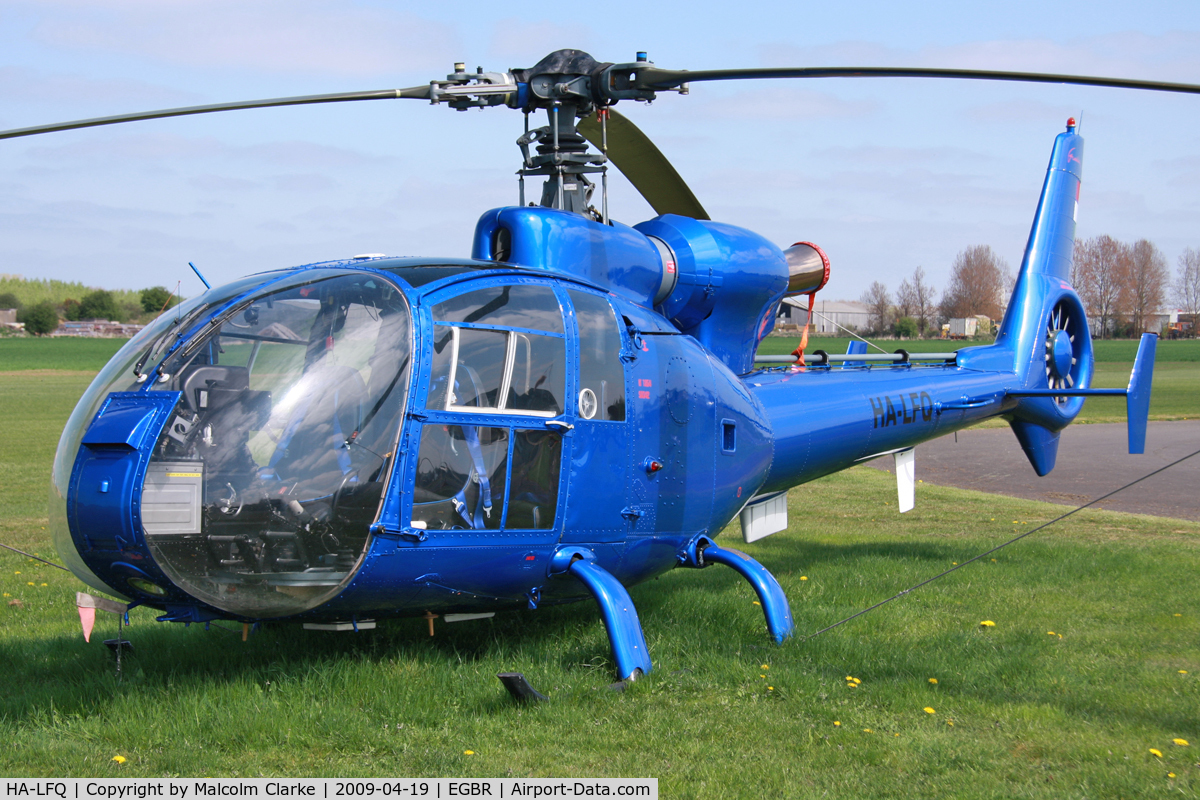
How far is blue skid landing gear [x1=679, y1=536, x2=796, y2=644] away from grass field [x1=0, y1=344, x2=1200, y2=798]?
0.16m

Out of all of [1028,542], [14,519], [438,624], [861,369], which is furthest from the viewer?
[14,519]

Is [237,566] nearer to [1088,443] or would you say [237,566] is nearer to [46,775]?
Answer: [46,775]

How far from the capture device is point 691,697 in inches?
225

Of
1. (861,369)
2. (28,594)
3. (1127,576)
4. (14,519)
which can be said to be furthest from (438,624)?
(14,519)

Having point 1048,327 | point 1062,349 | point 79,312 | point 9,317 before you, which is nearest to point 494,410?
point 1048,327

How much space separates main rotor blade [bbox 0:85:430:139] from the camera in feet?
16.5

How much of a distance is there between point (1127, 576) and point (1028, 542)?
183 centimetres

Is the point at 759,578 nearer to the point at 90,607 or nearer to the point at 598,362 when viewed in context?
the point at 598,362

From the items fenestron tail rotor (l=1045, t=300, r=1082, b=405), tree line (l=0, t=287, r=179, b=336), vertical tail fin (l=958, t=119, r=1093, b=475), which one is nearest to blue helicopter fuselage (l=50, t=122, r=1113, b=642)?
vertical tail fin (l=958, t=119, r=1093, b=475)

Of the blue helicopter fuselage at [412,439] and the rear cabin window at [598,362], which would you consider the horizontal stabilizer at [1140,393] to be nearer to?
the blue helicopter fuselage at [412,439]

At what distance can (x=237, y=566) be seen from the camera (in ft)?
16.1

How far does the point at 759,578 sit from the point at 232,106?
4376mm

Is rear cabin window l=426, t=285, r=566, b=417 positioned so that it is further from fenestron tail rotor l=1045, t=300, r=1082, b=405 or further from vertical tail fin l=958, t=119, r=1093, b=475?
fenestron tail rotor l=1045, t=300, r=1082, b=405
